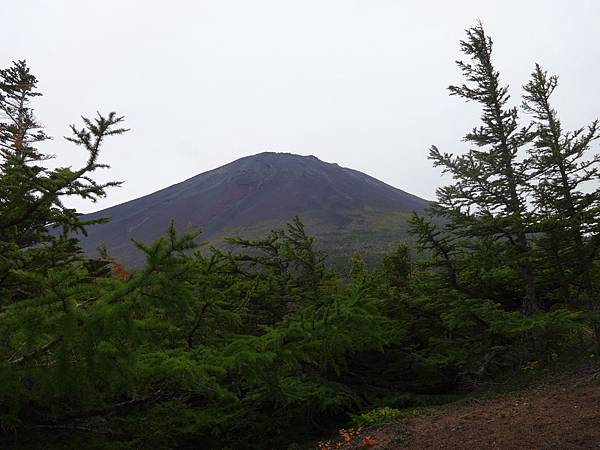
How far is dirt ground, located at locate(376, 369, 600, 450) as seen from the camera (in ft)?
22.2

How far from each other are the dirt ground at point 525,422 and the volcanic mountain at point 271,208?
→ 59553 millimetres

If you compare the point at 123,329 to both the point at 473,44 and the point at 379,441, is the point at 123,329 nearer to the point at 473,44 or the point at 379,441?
the point at 379,441

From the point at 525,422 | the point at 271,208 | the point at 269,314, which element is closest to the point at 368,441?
the point at 525,422

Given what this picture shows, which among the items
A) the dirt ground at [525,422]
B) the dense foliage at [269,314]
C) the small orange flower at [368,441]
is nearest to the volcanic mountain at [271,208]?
the dense foliage at [269,314]

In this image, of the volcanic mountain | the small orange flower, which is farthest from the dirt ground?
the volcanic mountain

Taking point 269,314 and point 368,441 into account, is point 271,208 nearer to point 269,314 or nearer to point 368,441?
point 269,314

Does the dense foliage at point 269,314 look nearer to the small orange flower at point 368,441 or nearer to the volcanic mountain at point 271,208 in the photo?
the small orange flower at point 368,441

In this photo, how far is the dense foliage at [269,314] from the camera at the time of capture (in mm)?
3352

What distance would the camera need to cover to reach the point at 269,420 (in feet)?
34.6

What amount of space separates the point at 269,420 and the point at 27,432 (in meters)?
6.10

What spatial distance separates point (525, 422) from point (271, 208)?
109 meters

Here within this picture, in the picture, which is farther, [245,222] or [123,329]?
[245,222]

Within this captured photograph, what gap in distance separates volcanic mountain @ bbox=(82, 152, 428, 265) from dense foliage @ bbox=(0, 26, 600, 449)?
5661 centimetres

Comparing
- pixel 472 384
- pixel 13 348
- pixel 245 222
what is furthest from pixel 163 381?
pixel 245 222
